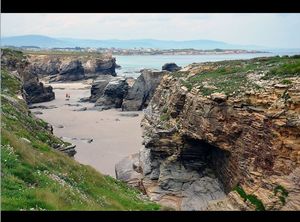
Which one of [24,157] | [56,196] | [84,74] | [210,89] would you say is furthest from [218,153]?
[84,74]

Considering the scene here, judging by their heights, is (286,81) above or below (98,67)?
above

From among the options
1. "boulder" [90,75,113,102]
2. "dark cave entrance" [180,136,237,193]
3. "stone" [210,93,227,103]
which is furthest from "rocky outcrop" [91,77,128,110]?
"stone" [210,93,227,103]

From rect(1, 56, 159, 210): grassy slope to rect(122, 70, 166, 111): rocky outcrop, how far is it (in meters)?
46.0

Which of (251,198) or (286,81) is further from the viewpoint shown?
(286,81)

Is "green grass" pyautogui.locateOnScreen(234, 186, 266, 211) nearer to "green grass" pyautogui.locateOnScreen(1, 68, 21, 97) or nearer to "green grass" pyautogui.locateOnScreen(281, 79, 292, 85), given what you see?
"green grass" pyautogui.locateOnScreen(281, 79, 292, 85)

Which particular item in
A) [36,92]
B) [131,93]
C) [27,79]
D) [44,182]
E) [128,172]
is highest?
[44,182]

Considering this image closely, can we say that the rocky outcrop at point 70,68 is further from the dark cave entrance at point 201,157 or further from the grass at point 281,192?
the grass at point 281,192

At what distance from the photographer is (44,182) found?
13.2m

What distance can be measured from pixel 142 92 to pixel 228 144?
145 ft

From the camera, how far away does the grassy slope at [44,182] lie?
10.5 meters

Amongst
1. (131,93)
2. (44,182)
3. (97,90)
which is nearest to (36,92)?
(97,90)

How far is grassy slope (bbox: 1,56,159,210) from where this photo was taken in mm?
10465

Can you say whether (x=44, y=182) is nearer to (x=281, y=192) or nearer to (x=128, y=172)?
(x=281, y=192)

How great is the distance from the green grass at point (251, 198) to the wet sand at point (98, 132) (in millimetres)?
13412
